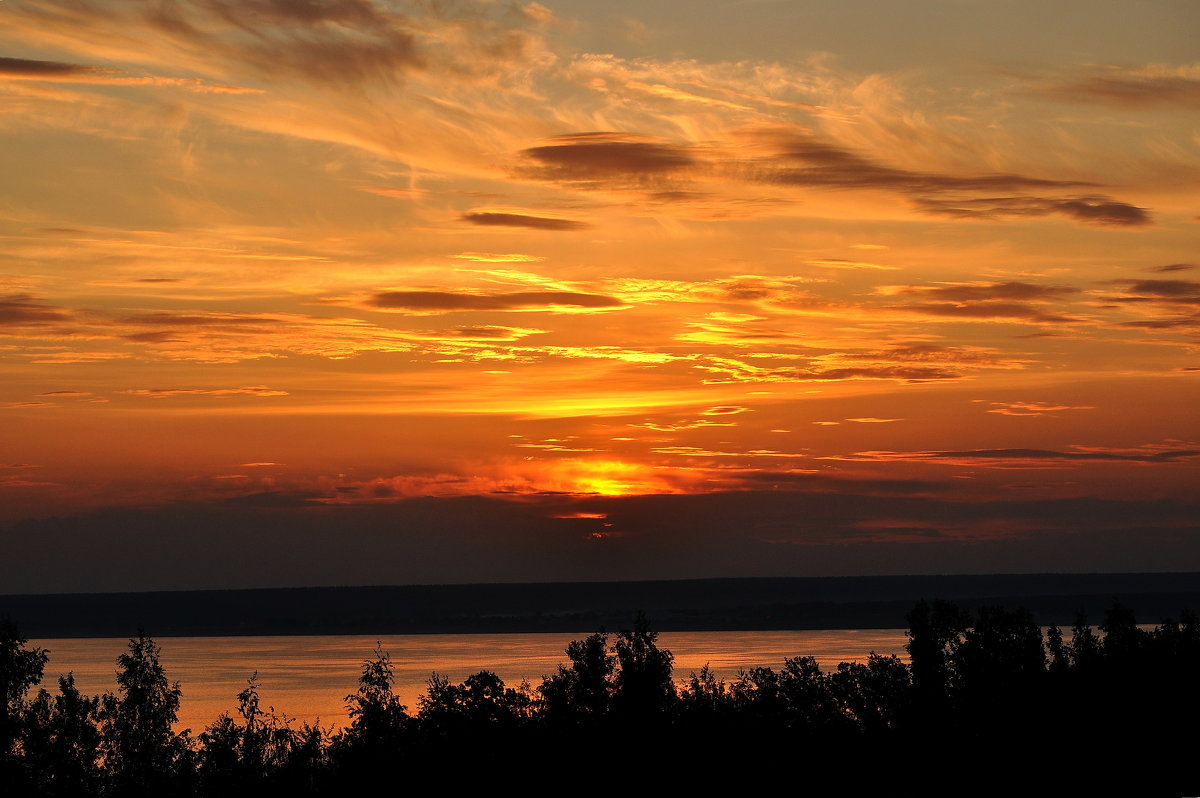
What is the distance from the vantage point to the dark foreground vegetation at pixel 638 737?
1901 inches

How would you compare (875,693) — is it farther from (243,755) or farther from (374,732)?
(243,755)

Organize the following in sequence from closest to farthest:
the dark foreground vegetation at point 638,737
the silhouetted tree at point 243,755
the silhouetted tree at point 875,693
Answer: the silhouetted tree at point 243,755 < the dark foreground vegetation at point 638,737 < the silhouetted tree at point 875,693

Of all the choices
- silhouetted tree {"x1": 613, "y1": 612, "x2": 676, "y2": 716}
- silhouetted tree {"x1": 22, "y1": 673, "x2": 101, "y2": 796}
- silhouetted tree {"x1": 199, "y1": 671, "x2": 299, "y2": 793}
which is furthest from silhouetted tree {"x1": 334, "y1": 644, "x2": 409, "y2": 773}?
silhouetted tree {"x1": 22, "y1": 673, "x2": 101, "y2": 796}

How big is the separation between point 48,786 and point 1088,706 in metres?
40.6

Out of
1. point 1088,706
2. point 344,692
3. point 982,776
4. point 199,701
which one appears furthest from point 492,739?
point 344,692

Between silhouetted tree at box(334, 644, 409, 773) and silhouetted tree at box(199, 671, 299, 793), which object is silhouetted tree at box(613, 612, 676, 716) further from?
silhouetted tree at box(199, 671, 299, 793)

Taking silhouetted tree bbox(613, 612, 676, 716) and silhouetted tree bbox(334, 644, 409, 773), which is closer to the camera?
silhouetted tree bbox(334, 644, 409, 773)

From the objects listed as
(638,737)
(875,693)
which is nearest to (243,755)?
(638,737)

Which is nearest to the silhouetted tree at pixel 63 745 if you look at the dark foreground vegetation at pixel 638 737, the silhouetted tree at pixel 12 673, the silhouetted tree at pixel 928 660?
the dark foreground vegetation at pixel 638 737

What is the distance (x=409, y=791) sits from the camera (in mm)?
47469

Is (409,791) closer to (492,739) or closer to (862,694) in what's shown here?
(492,739)

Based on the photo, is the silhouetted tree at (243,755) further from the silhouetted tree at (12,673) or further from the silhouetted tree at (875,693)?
the silhouetted tree at (875,693)

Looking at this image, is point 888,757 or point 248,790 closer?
point 248,790

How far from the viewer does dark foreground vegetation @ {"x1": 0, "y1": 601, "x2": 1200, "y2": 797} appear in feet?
158
